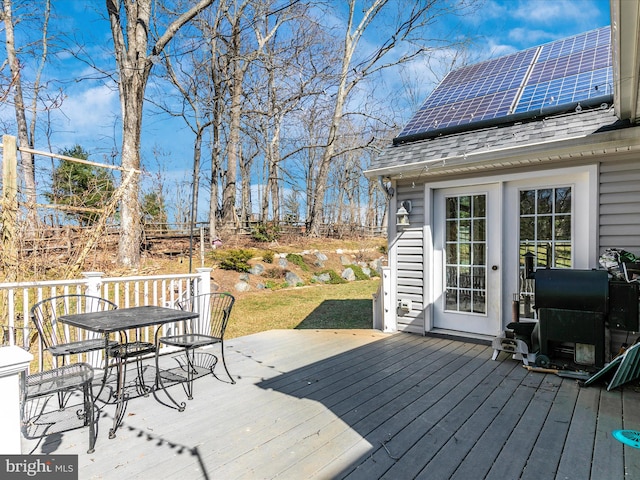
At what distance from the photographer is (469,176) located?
466cm

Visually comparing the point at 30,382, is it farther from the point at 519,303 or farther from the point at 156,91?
the point at 156,91

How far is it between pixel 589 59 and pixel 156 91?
10.8 metres

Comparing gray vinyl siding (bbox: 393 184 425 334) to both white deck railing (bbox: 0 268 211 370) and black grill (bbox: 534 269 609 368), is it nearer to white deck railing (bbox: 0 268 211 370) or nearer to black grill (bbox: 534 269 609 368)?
black grill (bbox: 534 269 609 368)

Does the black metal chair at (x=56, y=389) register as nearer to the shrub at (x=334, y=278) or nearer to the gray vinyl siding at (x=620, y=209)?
the gray vinyl siding at (x=620, y=209)

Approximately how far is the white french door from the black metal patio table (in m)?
3.33

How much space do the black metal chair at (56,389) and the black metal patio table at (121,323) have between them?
6.6 inches

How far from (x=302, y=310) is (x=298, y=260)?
3877 millimetres

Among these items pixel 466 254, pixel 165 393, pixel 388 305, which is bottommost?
pixel 165 393

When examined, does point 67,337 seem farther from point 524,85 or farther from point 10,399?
point 524,85

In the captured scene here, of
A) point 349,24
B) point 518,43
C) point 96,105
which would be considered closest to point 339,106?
point 349,24

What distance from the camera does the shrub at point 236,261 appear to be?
386 inches

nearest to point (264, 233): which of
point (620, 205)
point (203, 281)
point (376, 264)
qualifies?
point (376, 264)

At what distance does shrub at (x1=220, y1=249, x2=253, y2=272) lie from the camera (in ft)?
32.1

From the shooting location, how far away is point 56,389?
2.18m
